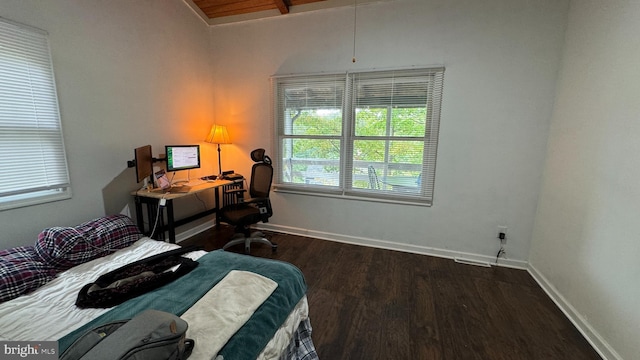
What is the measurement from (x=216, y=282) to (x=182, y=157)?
2020 millimetres

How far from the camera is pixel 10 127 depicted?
1.78 meters

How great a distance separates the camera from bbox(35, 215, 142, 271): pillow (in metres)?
1.64

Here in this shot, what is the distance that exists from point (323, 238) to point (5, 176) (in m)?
2.87

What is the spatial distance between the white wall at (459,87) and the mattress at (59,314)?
1.99 meters

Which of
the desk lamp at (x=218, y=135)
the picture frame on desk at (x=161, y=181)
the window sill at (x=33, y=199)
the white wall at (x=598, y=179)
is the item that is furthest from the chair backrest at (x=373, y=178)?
the window sill at (x=33, y=199)

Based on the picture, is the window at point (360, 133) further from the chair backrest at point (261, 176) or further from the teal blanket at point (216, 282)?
the teal blanket at point (216, 282)

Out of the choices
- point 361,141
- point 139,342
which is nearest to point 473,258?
point 361,141

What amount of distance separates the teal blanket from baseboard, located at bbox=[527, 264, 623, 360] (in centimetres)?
197

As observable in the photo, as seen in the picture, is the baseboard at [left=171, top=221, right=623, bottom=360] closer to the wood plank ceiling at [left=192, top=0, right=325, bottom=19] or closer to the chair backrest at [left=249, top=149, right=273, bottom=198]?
the chair backrest at [left=249, top=149, right=273, bottom=198]

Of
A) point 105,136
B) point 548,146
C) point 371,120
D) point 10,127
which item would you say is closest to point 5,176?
point 10,127

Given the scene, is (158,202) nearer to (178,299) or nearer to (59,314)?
(59,314)

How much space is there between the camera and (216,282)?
4.41 ft

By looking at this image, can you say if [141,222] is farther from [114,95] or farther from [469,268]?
[469,268]

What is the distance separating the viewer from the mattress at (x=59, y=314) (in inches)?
43.5
